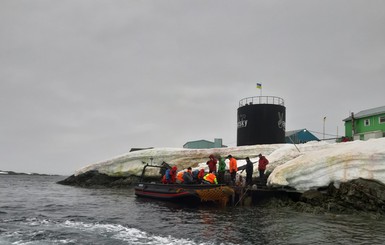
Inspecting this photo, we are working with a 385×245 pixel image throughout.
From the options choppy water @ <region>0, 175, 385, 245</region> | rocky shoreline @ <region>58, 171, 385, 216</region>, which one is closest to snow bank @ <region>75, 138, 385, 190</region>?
rocky shoreline @ <region>58, 171, 385, 216</region>

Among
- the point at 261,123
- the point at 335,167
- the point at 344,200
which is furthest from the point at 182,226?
the point at 261,123

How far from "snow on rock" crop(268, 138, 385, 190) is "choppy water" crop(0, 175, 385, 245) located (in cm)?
259

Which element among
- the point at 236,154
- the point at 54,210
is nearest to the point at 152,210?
the point at 54,210

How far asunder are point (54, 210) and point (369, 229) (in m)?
14.4

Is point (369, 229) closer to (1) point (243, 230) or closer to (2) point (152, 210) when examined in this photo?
(1) point (243, 230)

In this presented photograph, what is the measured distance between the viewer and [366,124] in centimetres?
3956

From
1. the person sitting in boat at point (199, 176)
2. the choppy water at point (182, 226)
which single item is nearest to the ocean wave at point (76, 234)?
the choppy water at point (182, 226)

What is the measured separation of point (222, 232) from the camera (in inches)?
470

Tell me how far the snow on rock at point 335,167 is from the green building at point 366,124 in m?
20.6

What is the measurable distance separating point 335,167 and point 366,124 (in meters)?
24.5

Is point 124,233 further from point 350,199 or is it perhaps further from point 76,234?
point 350,199

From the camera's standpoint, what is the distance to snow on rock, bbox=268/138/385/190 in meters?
17.5

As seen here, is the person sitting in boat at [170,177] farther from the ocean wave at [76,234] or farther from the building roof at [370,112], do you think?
the building roof at [370,112]

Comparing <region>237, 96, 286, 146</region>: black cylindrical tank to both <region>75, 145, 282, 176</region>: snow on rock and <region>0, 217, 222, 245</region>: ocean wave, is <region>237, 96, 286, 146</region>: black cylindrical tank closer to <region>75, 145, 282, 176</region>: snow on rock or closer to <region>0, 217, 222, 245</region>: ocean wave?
<region>75, 145, 282, 176</region>: snow on rock
